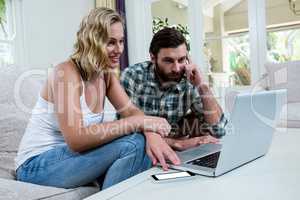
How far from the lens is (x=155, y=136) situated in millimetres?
1073

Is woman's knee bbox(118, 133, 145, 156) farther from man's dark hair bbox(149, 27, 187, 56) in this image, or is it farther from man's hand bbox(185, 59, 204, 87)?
man's dark hair bbox(149, 27, 187, 56)

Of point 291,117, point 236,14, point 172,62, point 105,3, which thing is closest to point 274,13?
point 236,14

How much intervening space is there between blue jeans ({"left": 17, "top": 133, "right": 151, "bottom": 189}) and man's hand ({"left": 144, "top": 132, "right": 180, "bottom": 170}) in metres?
0.04

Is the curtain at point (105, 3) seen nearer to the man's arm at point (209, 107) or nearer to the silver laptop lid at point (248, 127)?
the man's arm at point (209, 107)

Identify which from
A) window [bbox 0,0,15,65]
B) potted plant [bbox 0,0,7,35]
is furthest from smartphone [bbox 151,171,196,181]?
potted plant [bbox 0,0,7,35]

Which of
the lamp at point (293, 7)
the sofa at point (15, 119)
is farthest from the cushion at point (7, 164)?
the lamp at point (293, 7)

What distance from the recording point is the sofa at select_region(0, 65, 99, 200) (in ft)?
3.47

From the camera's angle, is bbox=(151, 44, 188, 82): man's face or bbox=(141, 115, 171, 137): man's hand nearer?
bbox=(141, 115, 171, 137): man's hand

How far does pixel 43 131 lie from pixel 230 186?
30.1 inches

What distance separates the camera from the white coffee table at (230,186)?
2.32 feet

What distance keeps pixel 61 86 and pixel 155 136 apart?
37 centimetres

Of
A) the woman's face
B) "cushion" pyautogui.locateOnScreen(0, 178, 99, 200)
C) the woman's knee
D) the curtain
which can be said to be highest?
the curtain

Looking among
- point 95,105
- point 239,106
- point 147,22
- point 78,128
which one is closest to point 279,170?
point 239,106

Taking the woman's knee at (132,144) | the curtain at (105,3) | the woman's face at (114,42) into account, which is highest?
the curtain at (105,3)
